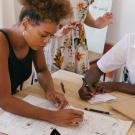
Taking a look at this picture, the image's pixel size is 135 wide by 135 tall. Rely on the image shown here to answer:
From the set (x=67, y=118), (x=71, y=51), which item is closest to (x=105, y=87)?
(x=67, y=118)

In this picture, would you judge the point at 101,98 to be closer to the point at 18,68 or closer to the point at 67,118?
the point at 67,118

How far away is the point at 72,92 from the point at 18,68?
0.33m

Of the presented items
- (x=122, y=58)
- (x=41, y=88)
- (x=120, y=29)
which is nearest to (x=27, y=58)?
(x=41, y=88)

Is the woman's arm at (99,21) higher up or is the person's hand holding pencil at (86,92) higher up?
the woman's arm at (99,21)

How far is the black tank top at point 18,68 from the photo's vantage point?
4.91ft

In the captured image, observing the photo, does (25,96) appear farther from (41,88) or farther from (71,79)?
(71,79)

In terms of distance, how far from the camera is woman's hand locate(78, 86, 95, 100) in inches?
58.2

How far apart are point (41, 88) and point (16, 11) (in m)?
1.13

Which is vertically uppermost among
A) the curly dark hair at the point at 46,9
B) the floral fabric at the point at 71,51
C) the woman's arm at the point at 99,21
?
the curly dark hair at the point at 46,9

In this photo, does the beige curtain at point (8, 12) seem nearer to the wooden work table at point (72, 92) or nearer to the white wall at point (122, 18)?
the wooden work table at point (72, 92)

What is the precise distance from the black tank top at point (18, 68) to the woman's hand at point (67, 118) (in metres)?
0.39

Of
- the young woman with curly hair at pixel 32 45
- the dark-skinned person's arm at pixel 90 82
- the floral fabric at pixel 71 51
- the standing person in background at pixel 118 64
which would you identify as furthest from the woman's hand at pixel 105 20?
the young woman with curly hair at pixel 32 45

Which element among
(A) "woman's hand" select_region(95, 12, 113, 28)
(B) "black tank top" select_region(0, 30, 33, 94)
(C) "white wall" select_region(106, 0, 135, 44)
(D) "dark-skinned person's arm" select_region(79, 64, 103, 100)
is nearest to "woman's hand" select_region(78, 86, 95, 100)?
(D) "dark-skinned person's arm" select_region(79, 64, 103, 100)

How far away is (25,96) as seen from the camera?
1474 mm
